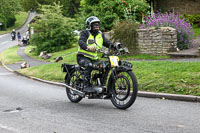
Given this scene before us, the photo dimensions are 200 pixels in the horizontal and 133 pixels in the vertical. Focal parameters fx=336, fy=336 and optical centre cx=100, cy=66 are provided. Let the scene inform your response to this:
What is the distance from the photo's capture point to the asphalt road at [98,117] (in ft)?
18.3

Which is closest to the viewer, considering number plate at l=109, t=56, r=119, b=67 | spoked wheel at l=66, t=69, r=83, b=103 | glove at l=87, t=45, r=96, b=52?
number plate at l=109, t=56, r=119, b=67

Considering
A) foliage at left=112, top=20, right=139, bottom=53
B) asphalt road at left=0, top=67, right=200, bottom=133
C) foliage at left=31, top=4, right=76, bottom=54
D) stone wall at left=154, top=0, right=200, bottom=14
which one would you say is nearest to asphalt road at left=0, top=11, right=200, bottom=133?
asphalt road at left=0, top=67, right=200, bottom=133

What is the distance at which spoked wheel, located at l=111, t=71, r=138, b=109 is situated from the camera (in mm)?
6602

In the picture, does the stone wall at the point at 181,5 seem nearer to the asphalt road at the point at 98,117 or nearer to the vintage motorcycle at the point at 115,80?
the asphalt road at the point at 98,117

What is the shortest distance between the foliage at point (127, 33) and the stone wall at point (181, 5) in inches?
546

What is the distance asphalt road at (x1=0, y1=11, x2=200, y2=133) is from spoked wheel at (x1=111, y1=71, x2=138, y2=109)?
177mm

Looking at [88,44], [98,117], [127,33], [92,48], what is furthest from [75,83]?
[127,33]

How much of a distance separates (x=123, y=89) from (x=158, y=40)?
420 inches

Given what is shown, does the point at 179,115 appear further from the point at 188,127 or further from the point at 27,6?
the point at 27,6

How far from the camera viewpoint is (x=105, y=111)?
274 inches

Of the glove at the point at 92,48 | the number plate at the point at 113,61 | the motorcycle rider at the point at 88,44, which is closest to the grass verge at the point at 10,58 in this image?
the motorcycle rider at the point at 88,44

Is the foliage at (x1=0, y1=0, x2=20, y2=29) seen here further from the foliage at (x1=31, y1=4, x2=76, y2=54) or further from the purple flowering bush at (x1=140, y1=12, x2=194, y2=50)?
the purple flowering bush at (x1=140, y1=12, x2=194, y2=50)

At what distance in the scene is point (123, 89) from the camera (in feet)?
22.4

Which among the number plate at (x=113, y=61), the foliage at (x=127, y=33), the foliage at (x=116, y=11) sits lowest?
the number plate at (x=113, y=61)
